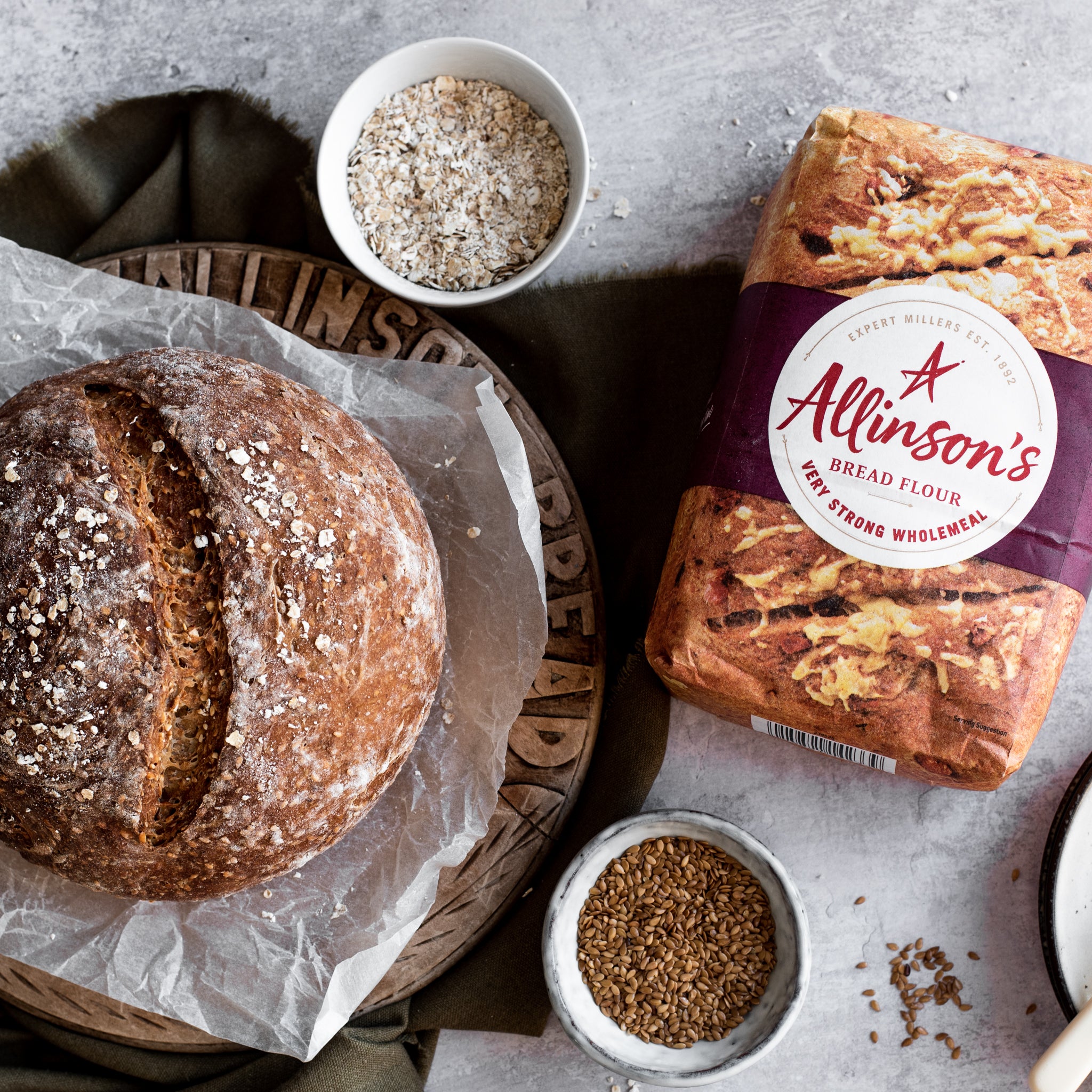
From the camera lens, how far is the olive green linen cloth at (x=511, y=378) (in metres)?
1.78

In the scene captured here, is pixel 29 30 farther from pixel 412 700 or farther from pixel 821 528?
pixel 821 528

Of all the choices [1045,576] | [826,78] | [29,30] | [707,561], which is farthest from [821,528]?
[29,30]

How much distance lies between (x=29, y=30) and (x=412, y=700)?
63.4 inches

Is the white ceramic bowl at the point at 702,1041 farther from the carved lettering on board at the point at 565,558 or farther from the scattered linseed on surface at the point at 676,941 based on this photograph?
the carved lettering on board at the point at 565,558

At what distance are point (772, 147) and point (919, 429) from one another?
751 millimetres

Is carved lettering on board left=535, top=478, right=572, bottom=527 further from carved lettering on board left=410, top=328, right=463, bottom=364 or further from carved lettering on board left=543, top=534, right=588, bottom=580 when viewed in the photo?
carved lettering on board left=410, top=328, right=463, bottom=364

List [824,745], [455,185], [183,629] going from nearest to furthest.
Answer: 1. [183,629]
2. [824,745]
3. [455,185]

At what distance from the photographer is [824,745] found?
1.63 meters

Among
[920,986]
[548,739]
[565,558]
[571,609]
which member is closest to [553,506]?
[565,558]

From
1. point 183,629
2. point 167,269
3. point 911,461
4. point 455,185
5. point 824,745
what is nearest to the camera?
point 183,629

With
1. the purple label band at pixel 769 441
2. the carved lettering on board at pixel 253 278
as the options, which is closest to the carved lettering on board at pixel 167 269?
the carved lettering on board at pixel 253 278

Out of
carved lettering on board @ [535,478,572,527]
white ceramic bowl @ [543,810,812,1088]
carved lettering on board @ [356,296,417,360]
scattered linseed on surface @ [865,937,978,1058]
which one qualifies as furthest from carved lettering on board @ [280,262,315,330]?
scattered linseed on surface @ [865,937,978,1058]

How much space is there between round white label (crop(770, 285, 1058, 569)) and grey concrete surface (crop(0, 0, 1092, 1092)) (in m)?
0.48

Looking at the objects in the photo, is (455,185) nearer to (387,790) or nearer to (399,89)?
(399,89)
